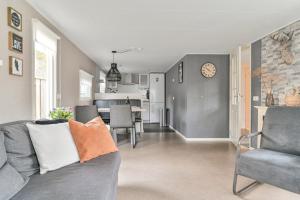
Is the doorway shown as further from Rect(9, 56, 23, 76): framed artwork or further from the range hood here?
the range hood

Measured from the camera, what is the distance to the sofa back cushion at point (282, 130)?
2.59m

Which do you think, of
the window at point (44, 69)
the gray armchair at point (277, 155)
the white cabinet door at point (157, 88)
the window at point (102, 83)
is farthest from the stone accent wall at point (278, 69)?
the white cabinet door at point (157, 88)

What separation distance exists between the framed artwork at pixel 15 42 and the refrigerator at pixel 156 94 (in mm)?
7647

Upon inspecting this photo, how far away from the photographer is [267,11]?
9.98ft

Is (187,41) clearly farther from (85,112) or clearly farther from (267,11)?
(85,112)

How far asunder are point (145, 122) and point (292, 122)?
24.9 feet

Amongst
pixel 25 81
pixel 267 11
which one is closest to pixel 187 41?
pixel 267 11

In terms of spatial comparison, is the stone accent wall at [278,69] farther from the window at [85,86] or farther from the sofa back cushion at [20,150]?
the window at [85,86]

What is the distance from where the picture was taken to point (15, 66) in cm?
243

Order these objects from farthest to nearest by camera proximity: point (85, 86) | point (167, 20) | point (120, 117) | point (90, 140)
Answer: point (85, 86)
point (120, 117)
point (167, 20)
point (90, 140)

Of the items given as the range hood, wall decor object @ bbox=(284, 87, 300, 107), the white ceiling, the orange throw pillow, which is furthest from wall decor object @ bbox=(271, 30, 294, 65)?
the range hood

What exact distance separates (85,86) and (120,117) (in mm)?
1647

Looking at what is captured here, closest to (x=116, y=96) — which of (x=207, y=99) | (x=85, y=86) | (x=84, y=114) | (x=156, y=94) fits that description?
(x=85, y=86)

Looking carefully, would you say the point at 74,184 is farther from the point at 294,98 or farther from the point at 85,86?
the point at 85,86
